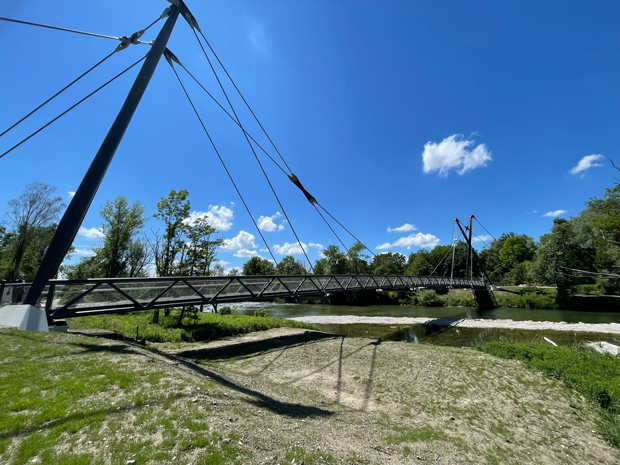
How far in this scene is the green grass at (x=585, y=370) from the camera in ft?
23.6

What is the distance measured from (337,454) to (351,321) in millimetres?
25546

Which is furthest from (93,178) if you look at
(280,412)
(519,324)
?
(519,324)

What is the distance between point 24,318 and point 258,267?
256 ft

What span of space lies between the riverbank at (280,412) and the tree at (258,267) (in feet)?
236

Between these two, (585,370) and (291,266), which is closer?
(585,370)

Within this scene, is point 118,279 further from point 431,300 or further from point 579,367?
point 431,300

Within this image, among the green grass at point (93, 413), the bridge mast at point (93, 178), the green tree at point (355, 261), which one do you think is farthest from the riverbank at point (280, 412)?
the green tree at point (355, 261)

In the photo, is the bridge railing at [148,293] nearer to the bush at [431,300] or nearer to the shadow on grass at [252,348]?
the shadow on grass at [252,348]

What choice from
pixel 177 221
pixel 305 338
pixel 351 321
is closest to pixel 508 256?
pixel 351 321

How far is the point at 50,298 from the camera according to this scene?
7809mm

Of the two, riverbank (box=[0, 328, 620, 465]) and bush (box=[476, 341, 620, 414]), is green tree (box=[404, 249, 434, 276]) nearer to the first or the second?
bush (box=[476, 341, 620, 414])

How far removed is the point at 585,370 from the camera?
9.53 meters

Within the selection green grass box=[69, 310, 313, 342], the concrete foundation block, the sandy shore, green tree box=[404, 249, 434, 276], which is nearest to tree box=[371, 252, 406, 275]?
green tree box=[404, 249, 434, 276]

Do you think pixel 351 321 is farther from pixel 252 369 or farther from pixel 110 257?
pixel 110 257
